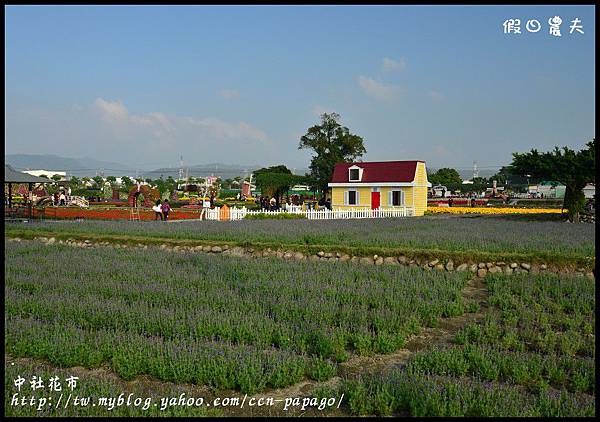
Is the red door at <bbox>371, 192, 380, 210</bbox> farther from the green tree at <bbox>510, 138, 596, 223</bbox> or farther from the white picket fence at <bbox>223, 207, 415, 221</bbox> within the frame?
the green tree at <bbox>510, 138, 596, 223</bbox>

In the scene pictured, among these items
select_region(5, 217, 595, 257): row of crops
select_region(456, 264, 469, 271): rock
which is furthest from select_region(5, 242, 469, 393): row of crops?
select_region(5, 217, 595, 257): row of crops

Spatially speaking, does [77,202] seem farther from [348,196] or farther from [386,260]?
[386,260]

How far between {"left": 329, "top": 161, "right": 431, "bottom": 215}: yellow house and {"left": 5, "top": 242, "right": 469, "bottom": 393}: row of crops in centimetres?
Result: 2698

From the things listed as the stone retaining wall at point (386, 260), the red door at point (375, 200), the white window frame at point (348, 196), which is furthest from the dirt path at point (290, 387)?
the white window frame at point (348, 196)

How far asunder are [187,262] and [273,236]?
4.93m

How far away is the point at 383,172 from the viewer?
4150 centimetres

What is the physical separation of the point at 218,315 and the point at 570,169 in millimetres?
24994

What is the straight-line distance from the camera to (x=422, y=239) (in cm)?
1741

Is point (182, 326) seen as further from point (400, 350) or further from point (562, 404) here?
point (562, 404)

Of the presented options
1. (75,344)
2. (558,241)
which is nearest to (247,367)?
(75,344)

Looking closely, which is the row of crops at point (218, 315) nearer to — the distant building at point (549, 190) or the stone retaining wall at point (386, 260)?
the stone retaining wall at point (386, 260)

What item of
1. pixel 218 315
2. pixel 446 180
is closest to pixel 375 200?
pixel 218 315

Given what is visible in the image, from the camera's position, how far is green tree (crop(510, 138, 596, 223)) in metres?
27.3

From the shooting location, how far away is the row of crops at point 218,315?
632 cm
